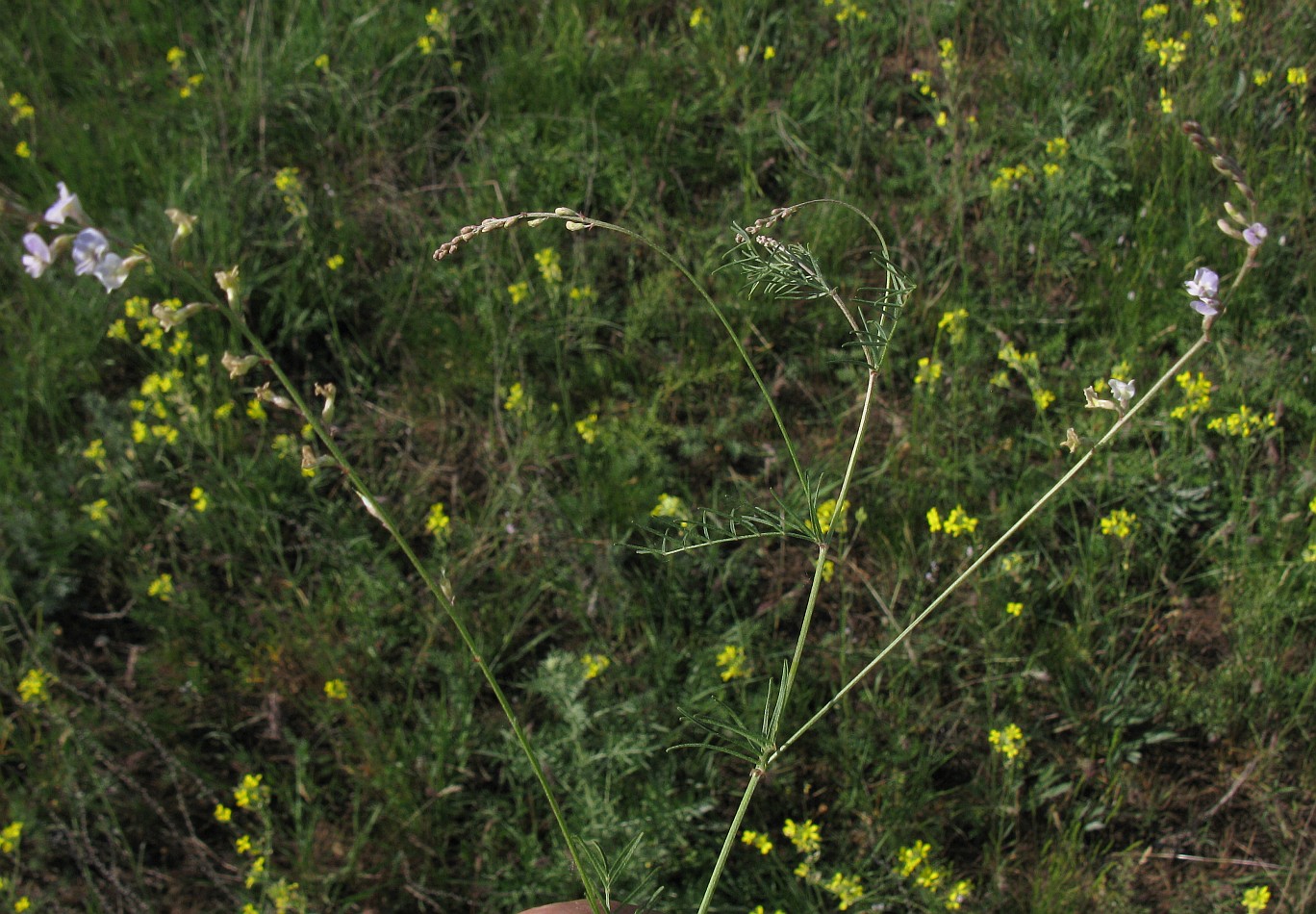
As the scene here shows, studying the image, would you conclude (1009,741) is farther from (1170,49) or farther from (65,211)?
(1170,49)

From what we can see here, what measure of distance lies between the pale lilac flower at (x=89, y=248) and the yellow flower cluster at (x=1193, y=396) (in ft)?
7.36

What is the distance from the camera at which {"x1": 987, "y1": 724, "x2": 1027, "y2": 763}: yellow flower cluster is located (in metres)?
2.13

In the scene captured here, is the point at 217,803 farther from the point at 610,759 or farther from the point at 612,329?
the point at 612,329

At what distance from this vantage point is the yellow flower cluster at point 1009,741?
2.13m

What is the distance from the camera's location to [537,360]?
2.92 m

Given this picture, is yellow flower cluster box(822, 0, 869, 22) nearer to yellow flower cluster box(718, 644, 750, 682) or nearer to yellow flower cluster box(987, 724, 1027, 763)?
yellow flower cluster box(718, 644, 750, 682)

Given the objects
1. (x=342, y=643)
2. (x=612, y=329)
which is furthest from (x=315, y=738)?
(x=612, y=329)

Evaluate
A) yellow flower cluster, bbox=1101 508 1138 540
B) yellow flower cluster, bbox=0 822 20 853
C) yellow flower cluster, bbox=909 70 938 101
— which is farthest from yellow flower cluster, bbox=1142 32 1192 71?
yellow flower cluster, bbox=0 822 20 853

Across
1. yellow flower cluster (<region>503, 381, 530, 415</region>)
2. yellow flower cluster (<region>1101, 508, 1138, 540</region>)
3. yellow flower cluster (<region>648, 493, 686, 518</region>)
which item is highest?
yellow flower cluster (<region>503, 381, 530, 415</region>)

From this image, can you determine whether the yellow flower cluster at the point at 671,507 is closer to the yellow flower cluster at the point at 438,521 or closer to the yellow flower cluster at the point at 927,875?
the yellow flower cluster at the point at 438,521

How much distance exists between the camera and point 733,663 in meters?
2.23

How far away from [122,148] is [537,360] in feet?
5.18

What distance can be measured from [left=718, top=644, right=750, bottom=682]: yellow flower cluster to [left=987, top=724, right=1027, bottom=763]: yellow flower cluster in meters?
0.53

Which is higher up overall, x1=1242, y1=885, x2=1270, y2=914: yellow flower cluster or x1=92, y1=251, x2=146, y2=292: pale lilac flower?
x1=92, y1=251, x2=146, y2=292: pale lilac flower
